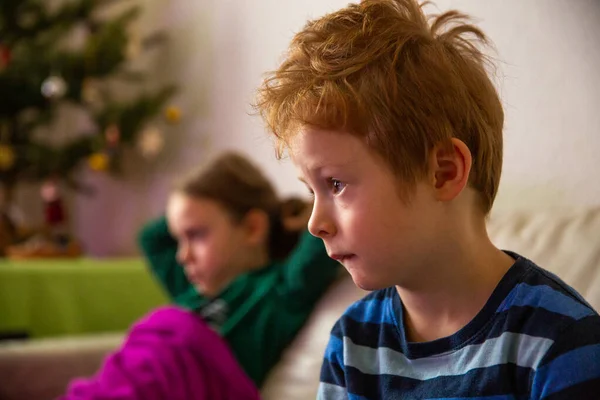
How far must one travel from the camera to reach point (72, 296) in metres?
2.36

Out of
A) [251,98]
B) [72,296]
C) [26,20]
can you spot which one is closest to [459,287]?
[251,98]

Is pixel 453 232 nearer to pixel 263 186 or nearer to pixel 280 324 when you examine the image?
pixel 280 324

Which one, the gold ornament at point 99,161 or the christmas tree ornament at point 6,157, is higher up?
the gold ornament at point 99,161

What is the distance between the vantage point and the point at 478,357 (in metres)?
0.71

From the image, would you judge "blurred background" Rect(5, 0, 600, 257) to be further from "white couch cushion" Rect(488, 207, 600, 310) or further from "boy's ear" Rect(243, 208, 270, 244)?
"boy's ear" Rect(243, 208, 270, 244)

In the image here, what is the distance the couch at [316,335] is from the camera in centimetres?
95

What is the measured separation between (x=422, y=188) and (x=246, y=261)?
94 centimetres

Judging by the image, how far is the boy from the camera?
70cm

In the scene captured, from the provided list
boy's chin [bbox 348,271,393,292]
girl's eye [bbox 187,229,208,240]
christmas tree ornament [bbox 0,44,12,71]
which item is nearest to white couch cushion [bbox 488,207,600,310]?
boy's chin [bbox 348,271,393,292]

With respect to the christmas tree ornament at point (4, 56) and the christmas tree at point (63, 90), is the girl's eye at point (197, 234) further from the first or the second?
the christmas tree ornament at point (4, 56)

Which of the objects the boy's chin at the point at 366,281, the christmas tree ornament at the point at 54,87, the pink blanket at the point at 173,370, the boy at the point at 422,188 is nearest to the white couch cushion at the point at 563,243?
the boy at the point at 422,188

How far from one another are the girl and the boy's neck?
22.9 inches

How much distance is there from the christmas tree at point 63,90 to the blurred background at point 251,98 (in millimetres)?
82

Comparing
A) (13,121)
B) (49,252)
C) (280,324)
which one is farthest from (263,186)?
(13,121)
